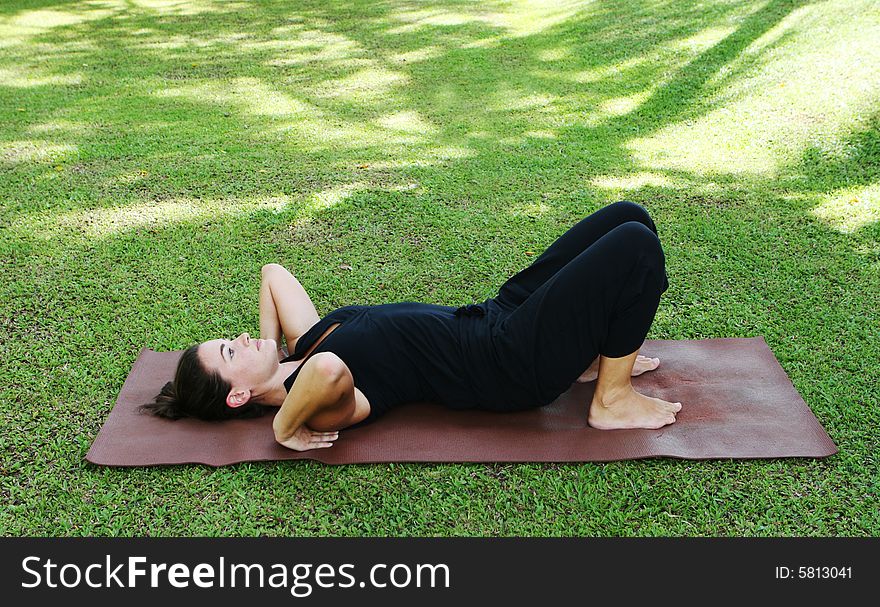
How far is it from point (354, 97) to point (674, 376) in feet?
13.8

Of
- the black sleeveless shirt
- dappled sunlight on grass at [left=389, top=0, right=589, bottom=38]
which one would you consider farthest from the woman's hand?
dappled sunlight on grass at [left=389, top=0, right=589, bottom=38]

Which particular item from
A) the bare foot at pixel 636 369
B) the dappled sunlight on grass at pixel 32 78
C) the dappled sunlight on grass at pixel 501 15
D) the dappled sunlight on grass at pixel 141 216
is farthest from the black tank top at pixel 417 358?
the dappled sunlight on grass at pixel 501 15

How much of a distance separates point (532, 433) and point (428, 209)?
204 centimetres

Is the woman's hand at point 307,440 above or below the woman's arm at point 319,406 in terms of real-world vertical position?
below

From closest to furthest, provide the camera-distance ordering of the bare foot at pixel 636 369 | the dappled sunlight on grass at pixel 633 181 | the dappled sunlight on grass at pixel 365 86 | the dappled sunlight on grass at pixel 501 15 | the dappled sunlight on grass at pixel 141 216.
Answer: the bare foot at pixel 636 369 → the dappled sunlight on grass at pixel 141 216 → the dappled sunlight on grass at pixel 633 181 → the dappled sunlight on grass at pixel 365 86 → the dappled sunlight on grass at pixel 501 15

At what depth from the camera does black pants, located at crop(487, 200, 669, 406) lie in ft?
8.61

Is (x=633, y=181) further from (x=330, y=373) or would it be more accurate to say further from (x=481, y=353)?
(x=330, y=373)

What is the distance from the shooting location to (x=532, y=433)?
281 cm

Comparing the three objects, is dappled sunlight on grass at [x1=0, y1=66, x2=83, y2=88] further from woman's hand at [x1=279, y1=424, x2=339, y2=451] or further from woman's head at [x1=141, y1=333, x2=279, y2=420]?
woman's hand at [x1=279, y1=424, x2=339, y2=451]

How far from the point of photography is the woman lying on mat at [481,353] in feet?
8.64

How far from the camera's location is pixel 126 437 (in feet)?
9.23

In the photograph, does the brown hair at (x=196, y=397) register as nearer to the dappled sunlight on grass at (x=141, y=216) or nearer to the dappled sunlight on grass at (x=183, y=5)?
the dappled sunlight on grass at (x=141, y=216)

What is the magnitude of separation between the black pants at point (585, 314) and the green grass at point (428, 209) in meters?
0.33

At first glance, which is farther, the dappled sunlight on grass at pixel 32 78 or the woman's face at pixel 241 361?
the dappled sunlight on grass at pixel 32 78
